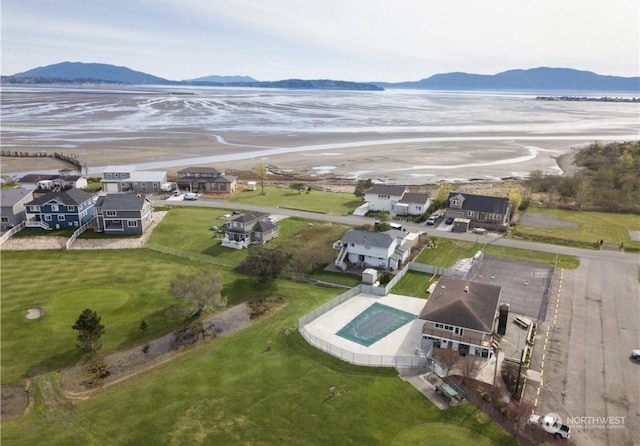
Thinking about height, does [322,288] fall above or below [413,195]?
below

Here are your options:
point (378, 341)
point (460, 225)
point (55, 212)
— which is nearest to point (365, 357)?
point (378, 341)

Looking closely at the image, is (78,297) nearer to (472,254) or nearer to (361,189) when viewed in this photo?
(472,254)

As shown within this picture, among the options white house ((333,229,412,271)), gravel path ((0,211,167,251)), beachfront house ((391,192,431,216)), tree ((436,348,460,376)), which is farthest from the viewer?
beachfront house ((391,192,431,216))

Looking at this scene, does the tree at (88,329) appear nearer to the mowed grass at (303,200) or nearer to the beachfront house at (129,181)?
the mowed grass at (303,200)

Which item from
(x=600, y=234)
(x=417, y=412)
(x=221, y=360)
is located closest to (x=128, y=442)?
(x=221, y=360)

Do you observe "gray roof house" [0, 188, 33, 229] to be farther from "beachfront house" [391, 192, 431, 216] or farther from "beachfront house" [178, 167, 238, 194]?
"beachfront house" [391, 192, 431, 216]

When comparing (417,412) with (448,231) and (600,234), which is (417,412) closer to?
(448,231)

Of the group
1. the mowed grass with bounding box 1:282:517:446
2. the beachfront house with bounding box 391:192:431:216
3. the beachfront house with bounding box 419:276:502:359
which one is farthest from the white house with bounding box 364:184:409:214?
the mowed grass with bounding box 1:282:517:446
